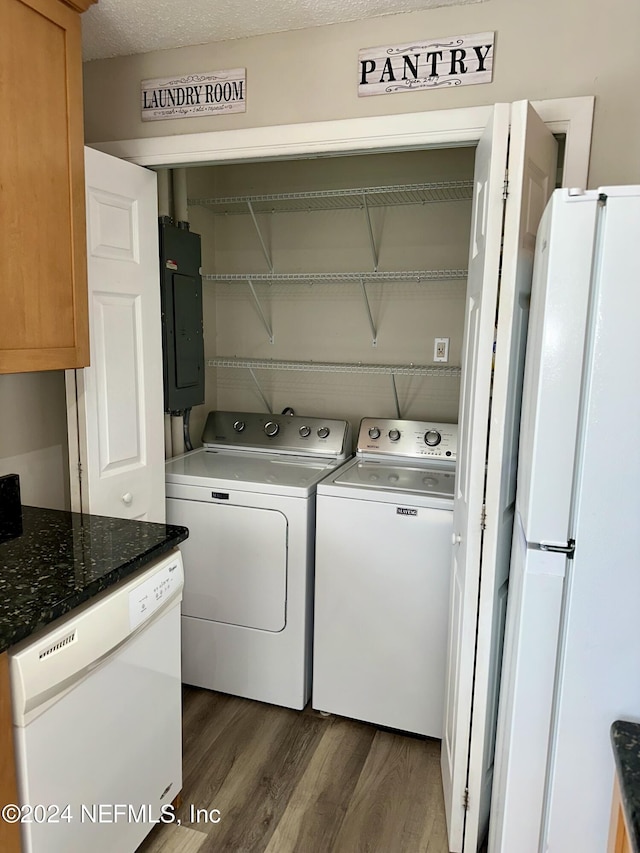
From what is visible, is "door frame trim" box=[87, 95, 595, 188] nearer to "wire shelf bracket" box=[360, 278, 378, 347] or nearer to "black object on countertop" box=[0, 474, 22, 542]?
"wire shelf bracket" box=[360, 278, 378, 347]

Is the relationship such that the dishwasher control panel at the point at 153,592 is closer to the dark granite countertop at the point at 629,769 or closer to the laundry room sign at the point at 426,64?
the dark granite countertop at the point at 629,769

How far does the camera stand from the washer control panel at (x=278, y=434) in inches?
107

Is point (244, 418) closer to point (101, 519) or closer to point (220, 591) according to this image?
point (220, 591)

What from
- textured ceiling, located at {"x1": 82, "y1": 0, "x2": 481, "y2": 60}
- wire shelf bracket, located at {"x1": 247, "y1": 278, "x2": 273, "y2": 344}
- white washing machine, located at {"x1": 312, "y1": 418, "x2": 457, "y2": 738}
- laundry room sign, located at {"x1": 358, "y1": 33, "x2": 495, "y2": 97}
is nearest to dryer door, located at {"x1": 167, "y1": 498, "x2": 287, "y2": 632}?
white washing machine, located at {"x1": 312, "y1": 418, "x2": 457, "y2": 738}

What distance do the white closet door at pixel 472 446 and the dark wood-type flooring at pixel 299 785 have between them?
196 mm

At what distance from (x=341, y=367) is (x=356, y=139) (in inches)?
45.3

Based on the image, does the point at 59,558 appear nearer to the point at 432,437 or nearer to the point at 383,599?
the point at 383,599

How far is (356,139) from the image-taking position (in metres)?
1.71

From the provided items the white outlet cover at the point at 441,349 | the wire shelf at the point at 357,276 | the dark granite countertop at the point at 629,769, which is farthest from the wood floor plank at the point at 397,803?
the wire shelf at the point at 357,276

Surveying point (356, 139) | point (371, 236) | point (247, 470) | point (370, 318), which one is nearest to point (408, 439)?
point (370, 318)

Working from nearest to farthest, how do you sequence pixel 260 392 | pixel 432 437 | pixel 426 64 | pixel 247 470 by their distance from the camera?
pixel 426 64
pixel 247 470
pixel 432 437
pixel 260 392

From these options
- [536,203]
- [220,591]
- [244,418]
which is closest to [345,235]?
[244,418]

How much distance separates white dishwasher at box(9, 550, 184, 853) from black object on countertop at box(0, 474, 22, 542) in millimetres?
494

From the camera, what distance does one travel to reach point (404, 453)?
8.59ft
